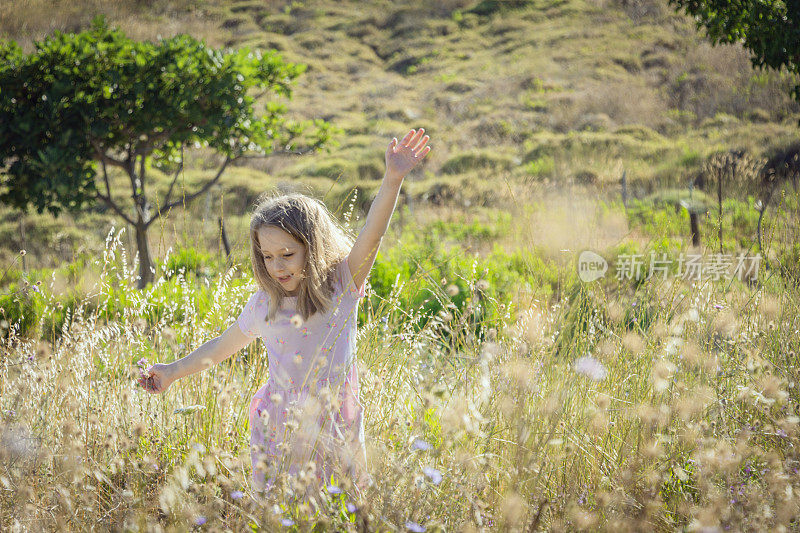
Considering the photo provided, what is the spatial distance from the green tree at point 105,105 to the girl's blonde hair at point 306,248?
2818 mm

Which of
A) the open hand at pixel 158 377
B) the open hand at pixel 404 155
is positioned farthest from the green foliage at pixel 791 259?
the open hand at pixel 158 377

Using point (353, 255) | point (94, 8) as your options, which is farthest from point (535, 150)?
point (353, 255)

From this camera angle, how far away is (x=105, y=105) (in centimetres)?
496

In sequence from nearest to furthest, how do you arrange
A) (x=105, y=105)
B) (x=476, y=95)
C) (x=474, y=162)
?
(x=105, y=105) < (x=474, y=162) < (x=476, y=95)

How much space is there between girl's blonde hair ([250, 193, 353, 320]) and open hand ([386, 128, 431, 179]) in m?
0.31

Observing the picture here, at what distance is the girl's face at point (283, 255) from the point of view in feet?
5.96

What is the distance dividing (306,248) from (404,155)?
1.47 ft

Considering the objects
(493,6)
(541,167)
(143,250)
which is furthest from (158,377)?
(493,6)

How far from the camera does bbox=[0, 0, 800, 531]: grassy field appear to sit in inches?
53.9

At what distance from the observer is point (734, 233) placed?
593 centimetres

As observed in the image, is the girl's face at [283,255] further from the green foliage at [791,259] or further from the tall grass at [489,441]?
the green foliage at [791,259]

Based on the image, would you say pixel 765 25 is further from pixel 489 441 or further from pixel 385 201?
pixel 489 441

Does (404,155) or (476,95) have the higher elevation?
(476,95)

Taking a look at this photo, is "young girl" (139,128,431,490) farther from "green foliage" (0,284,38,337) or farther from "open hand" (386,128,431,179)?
"green foliage" (0,284,38,337)
